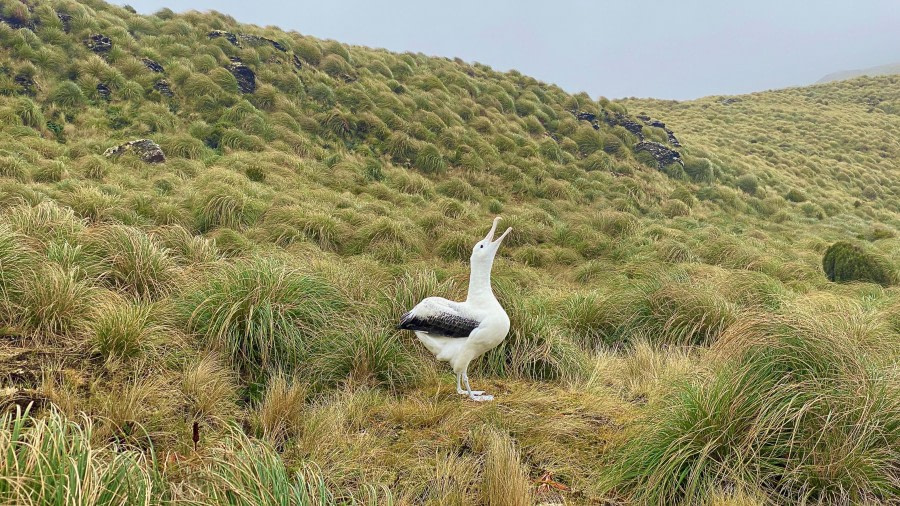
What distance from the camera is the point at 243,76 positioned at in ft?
49.4

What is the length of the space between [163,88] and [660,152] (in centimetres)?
1645

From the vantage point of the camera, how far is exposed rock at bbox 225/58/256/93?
48.4ft

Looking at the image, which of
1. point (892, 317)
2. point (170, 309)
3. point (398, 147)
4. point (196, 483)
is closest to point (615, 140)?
point (398, 147)

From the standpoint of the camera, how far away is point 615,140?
18719mm

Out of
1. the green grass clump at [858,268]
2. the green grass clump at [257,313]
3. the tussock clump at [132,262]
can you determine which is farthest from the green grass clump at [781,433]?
the green grass clump at [858,268]

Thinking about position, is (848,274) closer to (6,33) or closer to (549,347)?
(549,347)

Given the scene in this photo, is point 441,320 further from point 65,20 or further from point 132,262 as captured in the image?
point 65,20

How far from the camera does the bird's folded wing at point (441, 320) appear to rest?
3.47 m

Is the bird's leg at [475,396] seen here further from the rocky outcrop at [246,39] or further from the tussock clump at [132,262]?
the rocky outcrop at [246,39]

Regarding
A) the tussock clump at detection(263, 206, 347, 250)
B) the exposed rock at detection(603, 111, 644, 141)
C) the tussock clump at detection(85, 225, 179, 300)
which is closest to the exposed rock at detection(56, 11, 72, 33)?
the tussock clump at detection(263, 206, 347, 250)

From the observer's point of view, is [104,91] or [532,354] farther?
[104,91]

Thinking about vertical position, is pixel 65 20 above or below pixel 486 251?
above

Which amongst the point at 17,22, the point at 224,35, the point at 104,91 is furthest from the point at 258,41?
the point at 17,22

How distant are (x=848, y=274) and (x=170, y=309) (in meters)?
11.2
